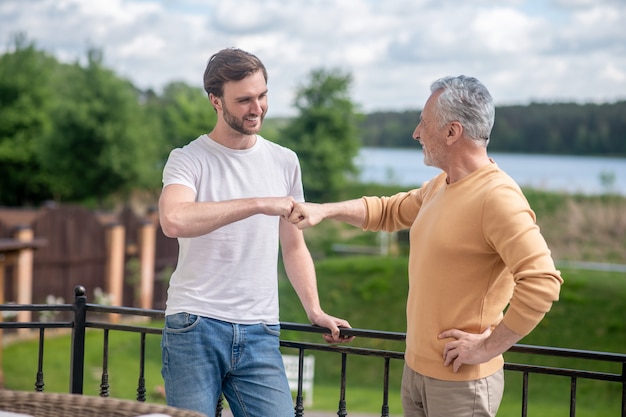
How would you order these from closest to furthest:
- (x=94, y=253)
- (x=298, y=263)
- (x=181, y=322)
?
(x=181, y=322)
(x=298, y=263)
(x=94, y=253)

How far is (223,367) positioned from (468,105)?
99 cm

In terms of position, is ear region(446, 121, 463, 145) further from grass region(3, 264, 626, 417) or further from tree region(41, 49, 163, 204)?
tree region(41, 49, 163, 204)

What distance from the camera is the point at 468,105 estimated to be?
6.44 feet

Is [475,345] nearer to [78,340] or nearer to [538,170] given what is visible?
[78,340]

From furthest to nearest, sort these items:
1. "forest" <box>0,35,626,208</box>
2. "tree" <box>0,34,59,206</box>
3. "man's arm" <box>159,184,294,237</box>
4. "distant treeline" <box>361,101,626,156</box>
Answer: "distant treeline" <box>361,101,626,156</box>
"tree" <box>0,34,59,206</box>
"forest" <box>0,35,626,208</box>
"man's arm" <box>159,184,294,237</box>

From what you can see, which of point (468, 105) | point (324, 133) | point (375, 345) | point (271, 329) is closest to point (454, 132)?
point (468, 105)

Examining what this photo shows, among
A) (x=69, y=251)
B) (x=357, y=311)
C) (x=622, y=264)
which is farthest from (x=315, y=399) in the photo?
(x=622, y=264)

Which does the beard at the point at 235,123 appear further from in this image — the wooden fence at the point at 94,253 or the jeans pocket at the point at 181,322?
the wooden fence at the point at 94,253

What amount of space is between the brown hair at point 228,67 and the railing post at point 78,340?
123cm

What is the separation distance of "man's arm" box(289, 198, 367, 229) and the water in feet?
86.3

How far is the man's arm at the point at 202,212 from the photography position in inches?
81.7

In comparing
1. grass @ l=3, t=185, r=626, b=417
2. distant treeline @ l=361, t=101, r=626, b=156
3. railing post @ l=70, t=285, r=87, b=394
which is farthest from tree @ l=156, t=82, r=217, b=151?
railing post @ l=70, t=285, r=87, b=394

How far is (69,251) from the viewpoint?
21625 mm

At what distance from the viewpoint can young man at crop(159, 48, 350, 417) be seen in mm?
2189
